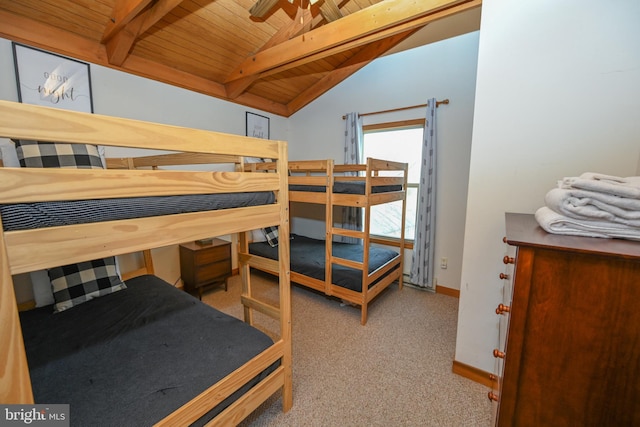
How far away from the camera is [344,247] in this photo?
313 cm

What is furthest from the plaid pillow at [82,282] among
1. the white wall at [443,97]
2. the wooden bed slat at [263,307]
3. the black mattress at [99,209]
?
the white wall at [443,97]

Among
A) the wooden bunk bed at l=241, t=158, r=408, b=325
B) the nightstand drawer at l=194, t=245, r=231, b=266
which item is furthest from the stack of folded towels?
the nightstand drawer at l=194, t=245, r=231, b=266

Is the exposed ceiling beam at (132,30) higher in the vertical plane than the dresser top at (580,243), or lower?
higher

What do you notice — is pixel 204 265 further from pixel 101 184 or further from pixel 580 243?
pixel 580 243

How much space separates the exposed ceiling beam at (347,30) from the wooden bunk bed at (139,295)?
1425mm

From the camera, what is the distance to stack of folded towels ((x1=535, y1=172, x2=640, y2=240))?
69 cm

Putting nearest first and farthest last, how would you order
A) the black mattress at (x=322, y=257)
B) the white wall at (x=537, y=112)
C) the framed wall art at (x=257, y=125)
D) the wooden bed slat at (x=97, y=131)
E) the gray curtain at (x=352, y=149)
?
the wooden bed slat at (x=97, y=131) < the white wall at (x=537, y=112) < the black mattress at (x=322, y=257) < the gray curtain at (x=352, y=149) < the framed wall art at (x=257, y=125)

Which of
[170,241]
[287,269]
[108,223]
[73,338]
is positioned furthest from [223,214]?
[73,338]

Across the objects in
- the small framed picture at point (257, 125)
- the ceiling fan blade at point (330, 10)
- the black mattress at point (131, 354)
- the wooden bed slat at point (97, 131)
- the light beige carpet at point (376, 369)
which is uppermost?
the ceiling fan blade at point (330, 10)

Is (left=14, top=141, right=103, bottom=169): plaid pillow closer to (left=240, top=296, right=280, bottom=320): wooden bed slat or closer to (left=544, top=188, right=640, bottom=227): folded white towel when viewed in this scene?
(left=240, top=296, right=280, bottom=320): wooden bed slat

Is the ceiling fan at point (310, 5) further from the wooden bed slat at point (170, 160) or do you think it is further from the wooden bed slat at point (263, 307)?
the wooden bed slat at point (263, 307)

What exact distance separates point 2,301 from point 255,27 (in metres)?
2.71

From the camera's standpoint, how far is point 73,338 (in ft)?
4.23

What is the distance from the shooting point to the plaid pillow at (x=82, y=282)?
A: 1.62m
